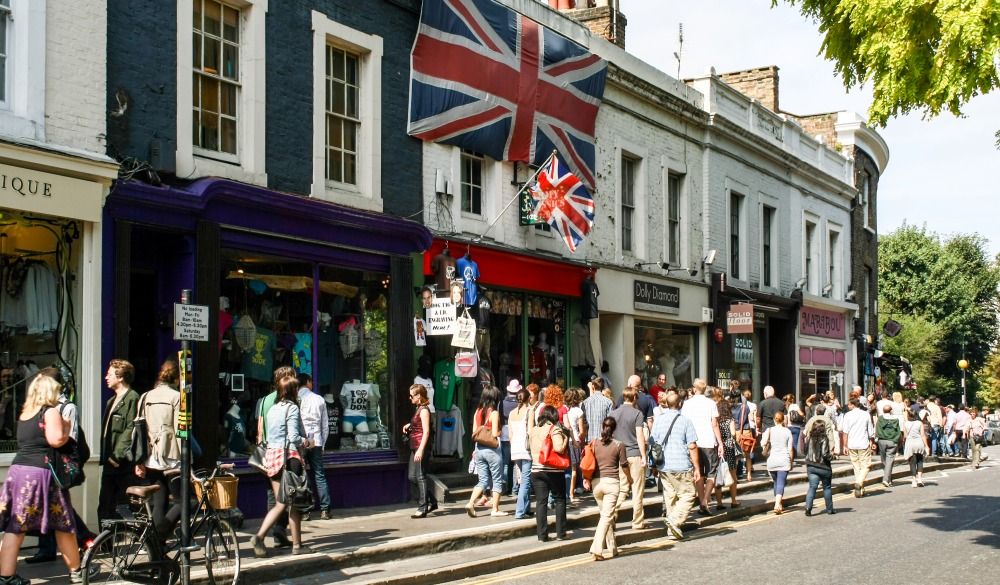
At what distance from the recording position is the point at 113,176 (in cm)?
1115

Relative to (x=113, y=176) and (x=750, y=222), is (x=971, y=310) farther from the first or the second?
(x=113, y=176)

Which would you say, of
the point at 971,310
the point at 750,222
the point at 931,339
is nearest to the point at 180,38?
the point at 750,222

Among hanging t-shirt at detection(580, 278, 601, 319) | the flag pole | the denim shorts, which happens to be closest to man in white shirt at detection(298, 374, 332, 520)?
the denim shorts

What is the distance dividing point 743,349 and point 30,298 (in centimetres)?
2064

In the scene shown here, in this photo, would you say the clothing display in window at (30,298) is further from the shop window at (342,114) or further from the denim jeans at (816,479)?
the denim jeans at (816,479)

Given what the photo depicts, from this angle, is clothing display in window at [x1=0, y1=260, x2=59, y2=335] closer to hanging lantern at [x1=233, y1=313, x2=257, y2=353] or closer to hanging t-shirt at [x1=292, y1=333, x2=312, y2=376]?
hanging lantern at [x1=233, y1=313, x2=257, y2=353]

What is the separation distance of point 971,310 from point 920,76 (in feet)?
163

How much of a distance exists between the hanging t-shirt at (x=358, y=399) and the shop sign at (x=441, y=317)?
4.38ft

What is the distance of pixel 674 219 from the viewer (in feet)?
81.4

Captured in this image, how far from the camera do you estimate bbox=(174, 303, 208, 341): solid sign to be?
916 centimetres

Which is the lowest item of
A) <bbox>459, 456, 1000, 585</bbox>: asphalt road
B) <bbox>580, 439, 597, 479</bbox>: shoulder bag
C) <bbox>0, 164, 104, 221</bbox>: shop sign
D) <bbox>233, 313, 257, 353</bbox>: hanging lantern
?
<bbox>459, 456, 1000, 585</bbox>: asphalt road

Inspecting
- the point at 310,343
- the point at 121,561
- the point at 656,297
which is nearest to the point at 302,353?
the point at 310,343

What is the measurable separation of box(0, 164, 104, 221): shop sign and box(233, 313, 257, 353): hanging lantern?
286cm

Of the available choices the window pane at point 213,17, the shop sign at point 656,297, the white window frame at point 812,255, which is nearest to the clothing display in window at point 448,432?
the window pane at point 213,17
